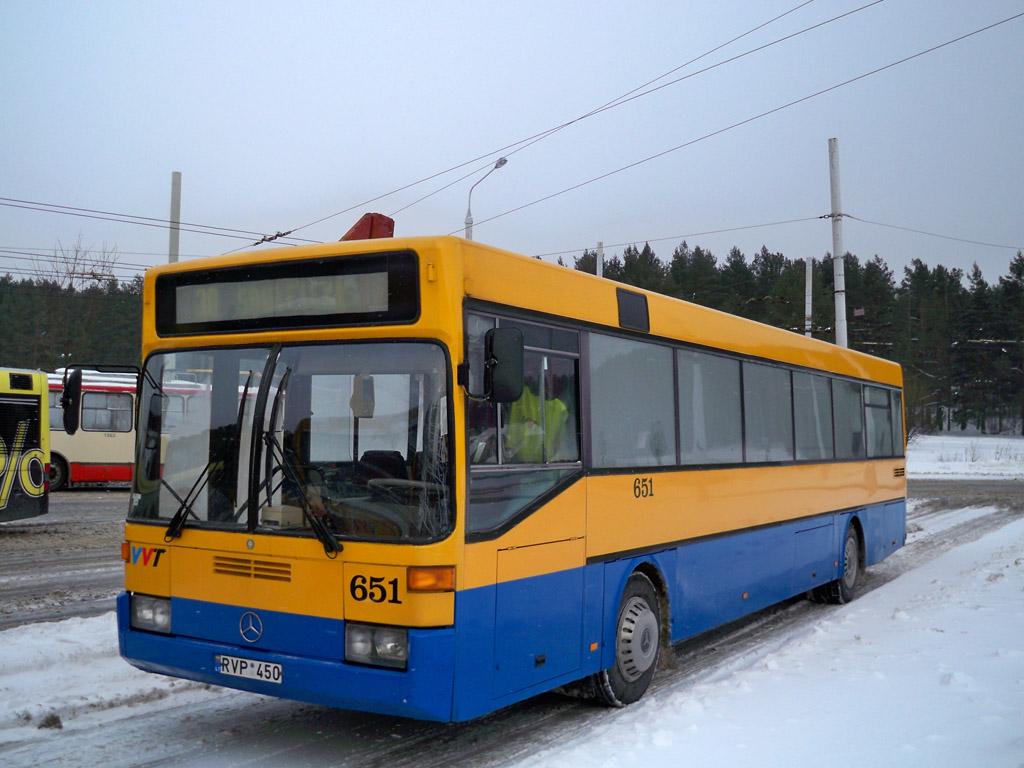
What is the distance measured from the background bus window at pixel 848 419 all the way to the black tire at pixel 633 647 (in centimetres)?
520

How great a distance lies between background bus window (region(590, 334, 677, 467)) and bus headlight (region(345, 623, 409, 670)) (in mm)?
2054

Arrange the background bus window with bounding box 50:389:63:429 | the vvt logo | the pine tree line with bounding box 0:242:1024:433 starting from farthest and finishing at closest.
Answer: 1. the pine tree line with bounding box 0:242:1024:433
2. the background bus window with bounding box 50:389:63:429
3. the vvt logo

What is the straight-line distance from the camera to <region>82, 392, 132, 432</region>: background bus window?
91.9 feet

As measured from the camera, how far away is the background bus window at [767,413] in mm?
8789

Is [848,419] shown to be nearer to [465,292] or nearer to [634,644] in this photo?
[634,644]

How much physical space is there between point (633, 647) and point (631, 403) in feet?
5.72

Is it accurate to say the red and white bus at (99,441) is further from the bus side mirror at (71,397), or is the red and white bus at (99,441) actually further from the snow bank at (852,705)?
the snow bank at (852,705)

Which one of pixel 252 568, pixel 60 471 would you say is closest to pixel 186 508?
pixel 252 568

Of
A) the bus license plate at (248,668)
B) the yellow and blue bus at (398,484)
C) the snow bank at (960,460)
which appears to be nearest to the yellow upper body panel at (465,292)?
the yellow and blue bus at (398,484)

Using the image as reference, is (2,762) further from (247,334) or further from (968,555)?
(968,555)

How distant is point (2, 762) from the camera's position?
520 cm

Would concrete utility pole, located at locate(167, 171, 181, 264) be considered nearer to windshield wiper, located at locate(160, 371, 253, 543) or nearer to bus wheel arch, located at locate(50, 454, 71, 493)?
bus wheel arch, located at locate(50, 454, 71, 493)

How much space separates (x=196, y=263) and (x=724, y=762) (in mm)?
4305

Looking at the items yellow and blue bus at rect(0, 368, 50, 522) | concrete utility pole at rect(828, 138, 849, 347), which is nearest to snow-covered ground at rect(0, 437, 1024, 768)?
yellow and blue bus at rect(0, 368, 50, 522)
